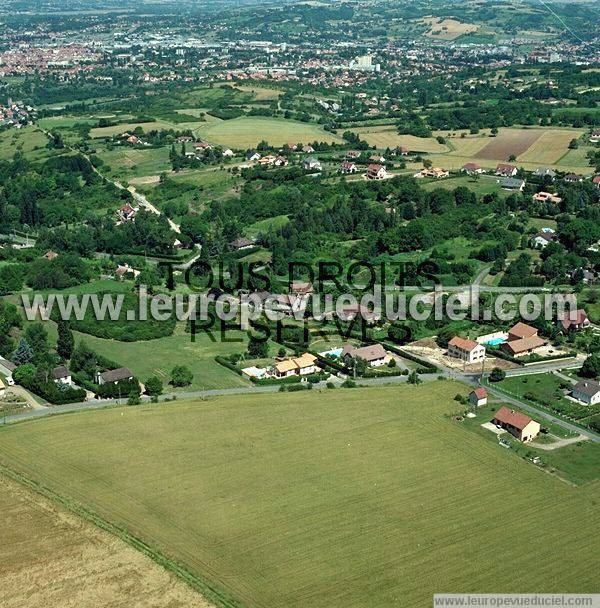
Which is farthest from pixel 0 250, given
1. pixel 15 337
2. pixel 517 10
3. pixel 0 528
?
pixel 517 10

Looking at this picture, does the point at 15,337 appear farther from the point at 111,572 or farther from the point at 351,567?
the point at 351,567

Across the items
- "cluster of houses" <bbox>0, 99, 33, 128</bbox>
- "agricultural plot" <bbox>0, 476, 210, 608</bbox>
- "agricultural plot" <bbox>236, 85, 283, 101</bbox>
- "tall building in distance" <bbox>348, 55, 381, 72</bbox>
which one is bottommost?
"agricultural plot" <bbox>0, 476, 210, 608</bbox>

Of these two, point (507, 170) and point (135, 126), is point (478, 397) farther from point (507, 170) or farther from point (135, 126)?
point (135, 126)

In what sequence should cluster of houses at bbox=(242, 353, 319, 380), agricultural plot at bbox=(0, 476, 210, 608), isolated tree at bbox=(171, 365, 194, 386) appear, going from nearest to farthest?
1. agricultural plot at bbox=(0, 476, 210, 608)
2. isolated tree at bbox=(171, 365, 194, 386)
3. cluster of houses at bbox=(242, 353, 319, 380)

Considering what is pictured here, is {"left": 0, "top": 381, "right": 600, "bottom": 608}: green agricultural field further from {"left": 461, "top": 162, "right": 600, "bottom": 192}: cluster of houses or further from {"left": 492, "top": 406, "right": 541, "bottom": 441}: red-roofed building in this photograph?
{"left": 461, "top": 162, "right": 600, "bottom": 192}: cluster of houses

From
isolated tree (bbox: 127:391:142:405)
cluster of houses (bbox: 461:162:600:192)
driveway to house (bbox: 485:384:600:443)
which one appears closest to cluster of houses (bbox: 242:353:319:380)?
isolated tree (bbox: 127:391:142:405)

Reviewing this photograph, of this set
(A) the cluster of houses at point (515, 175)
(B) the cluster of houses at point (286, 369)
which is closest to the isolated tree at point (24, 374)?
(B) the cluster of houses at point (286, 369)

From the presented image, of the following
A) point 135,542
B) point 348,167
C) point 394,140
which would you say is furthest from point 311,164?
point 135,542
